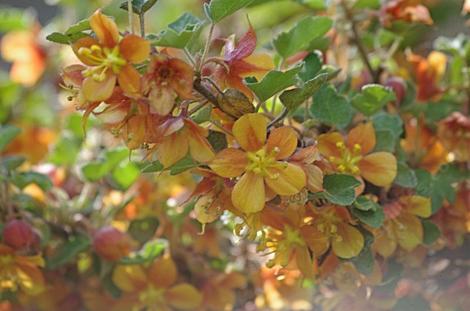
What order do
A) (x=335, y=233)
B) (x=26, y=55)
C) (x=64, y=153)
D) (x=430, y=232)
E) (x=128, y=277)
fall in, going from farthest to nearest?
(x=26, y=55) → (x=64, y=153) → (x=128, y=277) → (x=430, y=232) → (x=335, y=233)

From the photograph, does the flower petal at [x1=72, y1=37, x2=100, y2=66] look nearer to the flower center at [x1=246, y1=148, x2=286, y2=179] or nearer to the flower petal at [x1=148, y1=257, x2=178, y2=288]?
the flower center at [x1=246, y1=148, x2=286, y2=179]

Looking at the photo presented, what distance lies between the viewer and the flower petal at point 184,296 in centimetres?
98

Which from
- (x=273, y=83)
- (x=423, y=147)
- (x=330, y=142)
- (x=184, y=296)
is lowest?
(x=184, y=296)

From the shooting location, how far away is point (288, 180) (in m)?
0.69

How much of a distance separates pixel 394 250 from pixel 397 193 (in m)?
0.07

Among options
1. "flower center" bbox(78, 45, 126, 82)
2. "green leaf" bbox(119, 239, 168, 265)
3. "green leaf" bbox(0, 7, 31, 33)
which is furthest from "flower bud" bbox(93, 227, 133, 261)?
"green leaf" bbox(0, 7, 31, 33)

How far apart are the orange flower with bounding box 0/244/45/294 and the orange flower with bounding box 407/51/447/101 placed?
1.51ft

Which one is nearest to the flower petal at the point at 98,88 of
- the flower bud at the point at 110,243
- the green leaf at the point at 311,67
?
the green leaf at the point at 311,67

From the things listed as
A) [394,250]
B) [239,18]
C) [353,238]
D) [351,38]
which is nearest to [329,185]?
[353,238]

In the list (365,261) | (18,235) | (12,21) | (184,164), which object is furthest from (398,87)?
(12,21)

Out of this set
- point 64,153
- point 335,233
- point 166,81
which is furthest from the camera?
point 64,153

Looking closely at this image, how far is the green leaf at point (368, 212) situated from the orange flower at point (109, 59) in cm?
22

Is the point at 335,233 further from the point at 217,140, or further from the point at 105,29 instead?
the point at 105,29

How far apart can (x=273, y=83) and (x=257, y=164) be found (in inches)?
2.6
